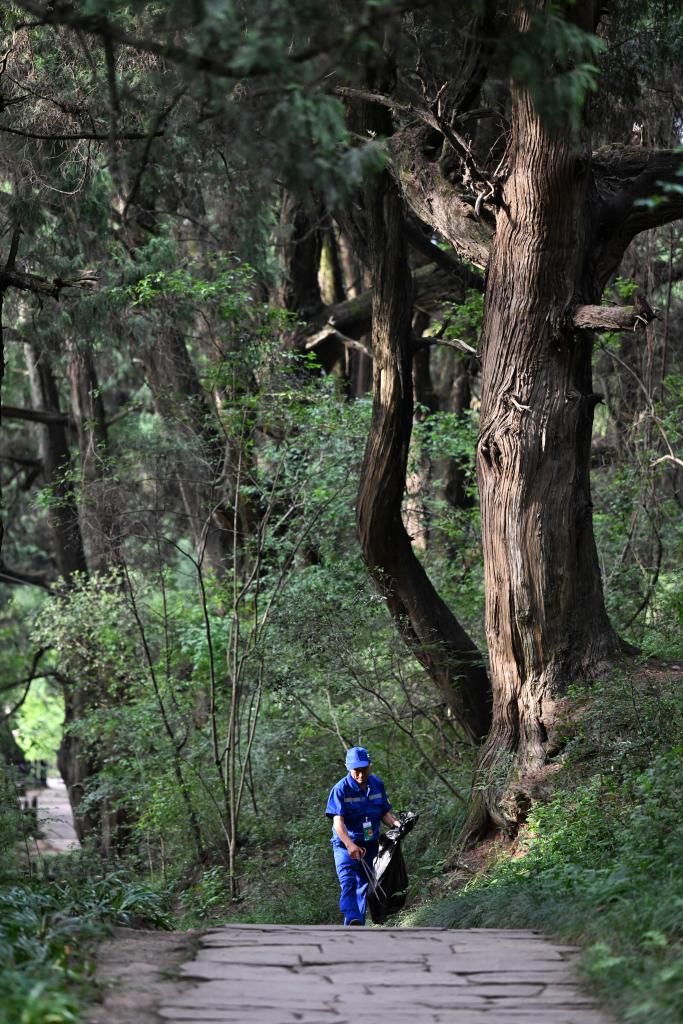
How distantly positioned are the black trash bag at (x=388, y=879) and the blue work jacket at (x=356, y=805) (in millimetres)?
172

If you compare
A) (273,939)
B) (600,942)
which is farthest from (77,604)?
(600,942)

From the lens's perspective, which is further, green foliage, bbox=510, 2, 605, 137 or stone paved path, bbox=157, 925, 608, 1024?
green foliage, bbox=510, 2, 605, 137

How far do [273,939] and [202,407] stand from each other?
9.45 m

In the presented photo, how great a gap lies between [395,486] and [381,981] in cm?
800

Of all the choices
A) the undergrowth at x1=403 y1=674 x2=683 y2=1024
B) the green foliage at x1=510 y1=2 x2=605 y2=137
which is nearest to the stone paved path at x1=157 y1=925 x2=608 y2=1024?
the undergrowth at x1=403 y1=674 x2=683 y2=1024

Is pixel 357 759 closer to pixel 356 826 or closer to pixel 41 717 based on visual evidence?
pixel 356 826

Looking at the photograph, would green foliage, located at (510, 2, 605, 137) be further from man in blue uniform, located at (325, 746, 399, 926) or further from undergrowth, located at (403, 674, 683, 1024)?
man in blue uniform, located at (325, 746, 399, 926)

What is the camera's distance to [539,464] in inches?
424

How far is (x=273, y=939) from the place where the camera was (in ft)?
22.0

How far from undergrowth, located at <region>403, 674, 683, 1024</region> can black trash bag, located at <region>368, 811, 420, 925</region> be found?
0.63ft

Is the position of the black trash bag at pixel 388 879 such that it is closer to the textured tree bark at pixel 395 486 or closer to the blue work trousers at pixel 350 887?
the blue work trousers at pixel 350 887

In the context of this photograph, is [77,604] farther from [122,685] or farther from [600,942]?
[600,942]

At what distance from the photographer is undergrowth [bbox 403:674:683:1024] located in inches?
213

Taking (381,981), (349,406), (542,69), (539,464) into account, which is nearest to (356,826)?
(539,464)
